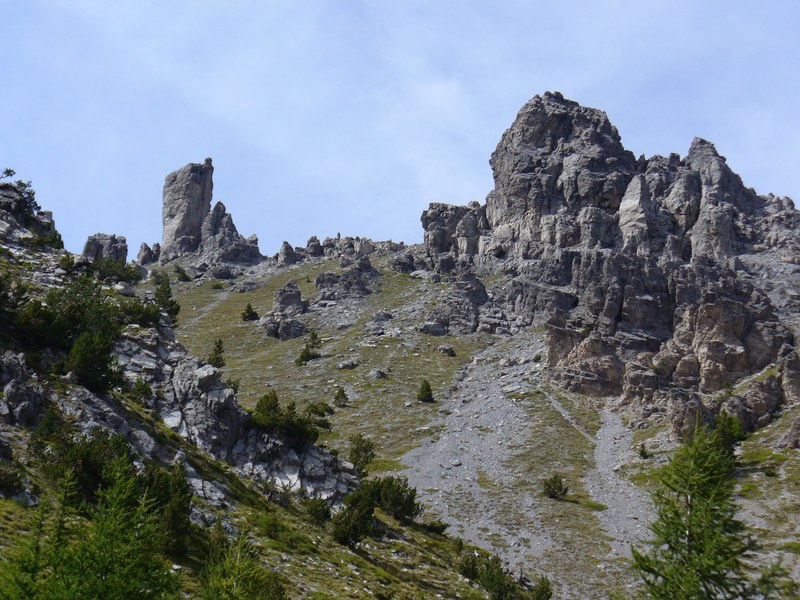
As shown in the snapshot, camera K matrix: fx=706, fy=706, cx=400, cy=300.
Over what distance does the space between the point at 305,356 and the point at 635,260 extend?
63126 mm

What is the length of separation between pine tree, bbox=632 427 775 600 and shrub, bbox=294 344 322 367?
86575 millimetres

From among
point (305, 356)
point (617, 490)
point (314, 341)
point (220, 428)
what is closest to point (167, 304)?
point (305, 356)

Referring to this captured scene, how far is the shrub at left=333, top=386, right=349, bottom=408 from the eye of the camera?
93.1 m

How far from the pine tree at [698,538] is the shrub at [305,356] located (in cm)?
8658

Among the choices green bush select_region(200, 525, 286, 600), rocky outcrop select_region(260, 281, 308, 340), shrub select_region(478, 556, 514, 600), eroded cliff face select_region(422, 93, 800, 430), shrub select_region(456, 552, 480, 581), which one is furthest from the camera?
rocky outcrop select_region(260, 281, 308, 340)

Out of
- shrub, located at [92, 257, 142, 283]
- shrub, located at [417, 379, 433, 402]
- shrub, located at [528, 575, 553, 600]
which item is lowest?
shrub, located at [528, 575, 553, 600]

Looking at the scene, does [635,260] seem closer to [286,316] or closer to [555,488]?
[286,316]

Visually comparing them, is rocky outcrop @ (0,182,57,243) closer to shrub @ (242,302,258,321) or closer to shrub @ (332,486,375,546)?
shrub @ (332,486,375,546)

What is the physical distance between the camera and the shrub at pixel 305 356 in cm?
11156

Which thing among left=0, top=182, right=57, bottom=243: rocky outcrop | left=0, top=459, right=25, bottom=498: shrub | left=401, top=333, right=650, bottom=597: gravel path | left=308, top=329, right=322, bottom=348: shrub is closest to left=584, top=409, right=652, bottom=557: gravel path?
left=401, top=333, right=650, bottom=597: gravel path

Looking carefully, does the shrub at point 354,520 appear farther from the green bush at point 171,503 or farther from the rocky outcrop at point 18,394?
the rocky outcrop at point 18,394

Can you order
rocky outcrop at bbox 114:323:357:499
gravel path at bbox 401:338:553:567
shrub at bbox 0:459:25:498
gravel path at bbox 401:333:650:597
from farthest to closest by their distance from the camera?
gravel path at bbox 401:338:553:567, gravel path at bbox 401:333:650:597, rocky outcrop at bbox 114:323:357:499, shrub at bbox 0:459:25:498

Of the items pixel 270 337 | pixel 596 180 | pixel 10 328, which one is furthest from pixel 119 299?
pixel 596 180

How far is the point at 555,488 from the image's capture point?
221 feet
